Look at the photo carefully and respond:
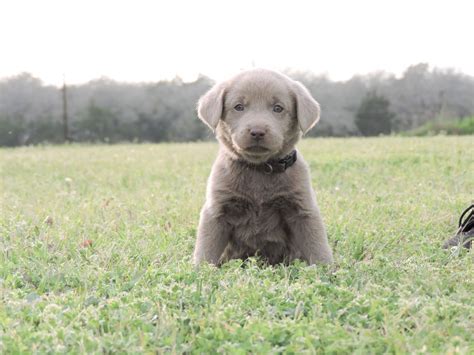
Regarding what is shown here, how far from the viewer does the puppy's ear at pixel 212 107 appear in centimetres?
351

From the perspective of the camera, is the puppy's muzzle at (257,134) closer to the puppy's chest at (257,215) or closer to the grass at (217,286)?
the puppy's chest at (257,215)

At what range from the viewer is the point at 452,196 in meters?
6.02

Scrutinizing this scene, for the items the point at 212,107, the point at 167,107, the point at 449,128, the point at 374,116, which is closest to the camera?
the point at 212,107

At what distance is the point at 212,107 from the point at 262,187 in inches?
21.0

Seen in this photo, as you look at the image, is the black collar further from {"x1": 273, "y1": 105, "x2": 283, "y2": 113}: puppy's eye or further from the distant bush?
the distant bush

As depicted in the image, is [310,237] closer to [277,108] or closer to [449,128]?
[277,108]

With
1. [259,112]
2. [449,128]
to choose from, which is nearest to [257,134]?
[259,112]

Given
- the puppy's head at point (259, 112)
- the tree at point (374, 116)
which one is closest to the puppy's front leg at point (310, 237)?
the puppy's head at point (259, 112)

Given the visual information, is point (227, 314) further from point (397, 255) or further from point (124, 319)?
point (397, 255)

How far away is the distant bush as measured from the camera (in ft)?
72.7

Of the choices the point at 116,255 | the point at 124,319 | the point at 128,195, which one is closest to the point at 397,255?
the point at 116,255

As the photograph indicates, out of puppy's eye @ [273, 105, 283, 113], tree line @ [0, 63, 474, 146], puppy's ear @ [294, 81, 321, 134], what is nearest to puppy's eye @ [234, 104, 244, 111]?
puppy's eye @ [273, 105, 283, 113]

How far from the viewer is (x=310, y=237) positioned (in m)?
3.45

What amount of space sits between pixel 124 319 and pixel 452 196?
4.42 m
